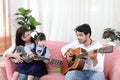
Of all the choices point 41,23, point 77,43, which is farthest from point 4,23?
point 77,43

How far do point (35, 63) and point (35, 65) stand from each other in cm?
3

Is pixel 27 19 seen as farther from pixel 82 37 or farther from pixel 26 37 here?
pixel 82 37

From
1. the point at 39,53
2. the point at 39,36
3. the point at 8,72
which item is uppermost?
the point at 39,36

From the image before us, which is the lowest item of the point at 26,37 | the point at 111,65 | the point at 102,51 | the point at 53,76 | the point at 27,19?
the point at 53,76

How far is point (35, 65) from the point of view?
111 inches

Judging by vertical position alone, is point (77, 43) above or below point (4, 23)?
below

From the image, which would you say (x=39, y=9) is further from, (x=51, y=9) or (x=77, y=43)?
(x=77, y=43)

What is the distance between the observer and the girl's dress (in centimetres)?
277

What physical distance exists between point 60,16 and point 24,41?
5.37 feet

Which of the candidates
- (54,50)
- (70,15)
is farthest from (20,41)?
(70,15)

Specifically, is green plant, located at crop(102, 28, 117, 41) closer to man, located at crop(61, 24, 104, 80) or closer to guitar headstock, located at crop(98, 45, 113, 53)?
man, located at crop(61, 24, 104, 80)

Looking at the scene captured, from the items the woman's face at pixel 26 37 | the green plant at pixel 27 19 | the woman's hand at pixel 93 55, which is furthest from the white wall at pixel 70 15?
the woman's hand at pixel 93 55

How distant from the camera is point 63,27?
4469 millimetres

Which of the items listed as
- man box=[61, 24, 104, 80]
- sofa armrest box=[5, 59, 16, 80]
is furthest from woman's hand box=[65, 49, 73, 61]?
sofa armrest box=[5, 59, 16, 80]
